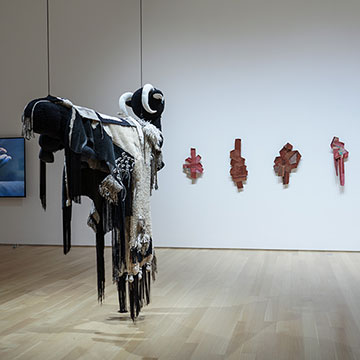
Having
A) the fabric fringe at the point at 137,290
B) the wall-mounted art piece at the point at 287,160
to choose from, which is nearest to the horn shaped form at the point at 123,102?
the fabric fringe at the point at 137,290

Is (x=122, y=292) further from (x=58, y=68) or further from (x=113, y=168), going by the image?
(x=58, y=68)

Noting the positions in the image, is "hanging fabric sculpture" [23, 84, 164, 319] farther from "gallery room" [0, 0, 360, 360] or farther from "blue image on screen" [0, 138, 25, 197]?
"blue image on screen" [0, 138, 25, 197]

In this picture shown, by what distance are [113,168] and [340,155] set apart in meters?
→ 4.07

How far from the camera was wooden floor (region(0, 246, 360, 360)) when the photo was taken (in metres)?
2.87

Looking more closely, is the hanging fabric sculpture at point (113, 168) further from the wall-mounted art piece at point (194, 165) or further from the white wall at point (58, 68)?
the white wall at point (58, 68)

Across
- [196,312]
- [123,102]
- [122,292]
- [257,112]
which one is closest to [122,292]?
[122,292]

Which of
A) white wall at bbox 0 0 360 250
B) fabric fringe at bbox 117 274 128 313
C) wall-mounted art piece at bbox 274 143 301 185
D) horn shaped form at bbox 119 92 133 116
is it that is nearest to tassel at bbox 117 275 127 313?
fabric fringe at bbox 117 274 128 313

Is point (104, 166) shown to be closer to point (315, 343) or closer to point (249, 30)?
point (315, 343)

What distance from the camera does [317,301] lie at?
393 cm

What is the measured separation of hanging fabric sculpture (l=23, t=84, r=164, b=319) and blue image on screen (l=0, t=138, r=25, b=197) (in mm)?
4063

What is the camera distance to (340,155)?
6.34 m

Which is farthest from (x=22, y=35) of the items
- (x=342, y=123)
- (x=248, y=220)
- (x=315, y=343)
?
(x=315, y=343)

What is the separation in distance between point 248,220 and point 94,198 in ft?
12.5

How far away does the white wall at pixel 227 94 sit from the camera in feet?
21.2
